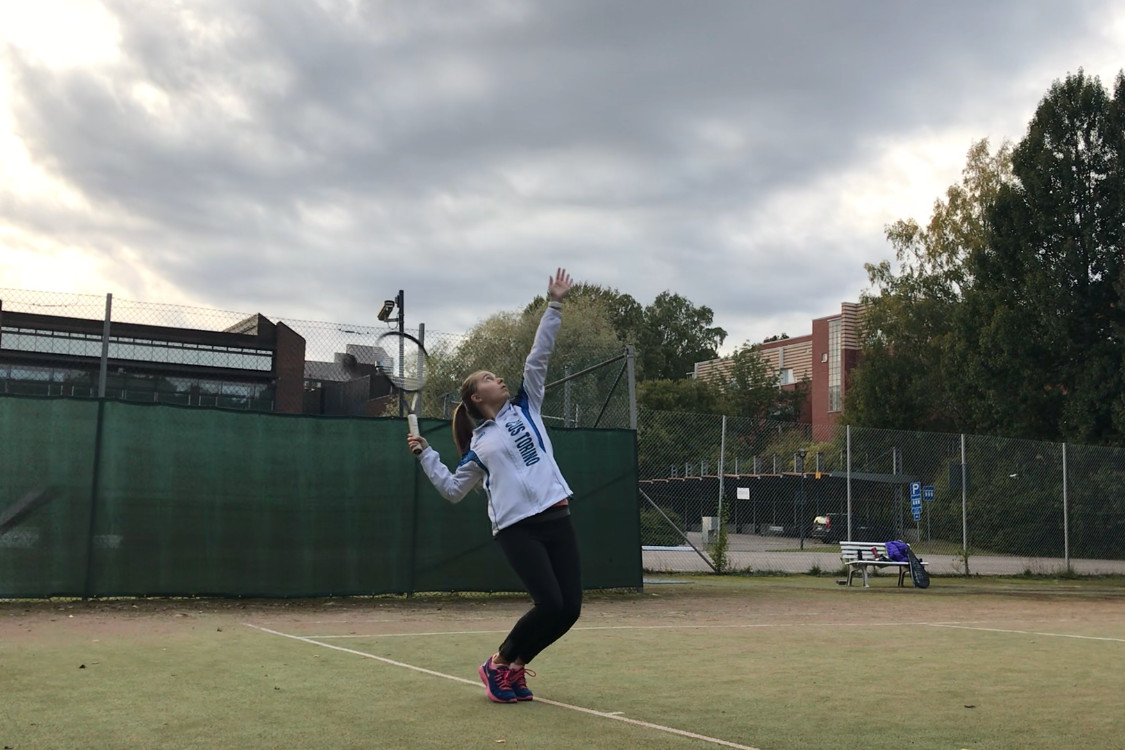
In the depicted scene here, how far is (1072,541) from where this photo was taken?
22.1 meters

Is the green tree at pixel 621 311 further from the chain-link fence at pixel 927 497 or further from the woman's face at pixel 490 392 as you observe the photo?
the woman's face at pixel 490 392

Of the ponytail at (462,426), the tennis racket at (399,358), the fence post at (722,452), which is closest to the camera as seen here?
the ponytail at (462,426)

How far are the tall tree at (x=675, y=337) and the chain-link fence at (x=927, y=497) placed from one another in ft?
177

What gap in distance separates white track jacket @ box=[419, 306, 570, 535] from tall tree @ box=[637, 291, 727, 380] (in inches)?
2823

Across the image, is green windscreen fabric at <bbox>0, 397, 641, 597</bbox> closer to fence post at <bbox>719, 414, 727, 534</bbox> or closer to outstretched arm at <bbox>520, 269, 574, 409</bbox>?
fence post at <bbox>719, 414, 727, 534</bbox>

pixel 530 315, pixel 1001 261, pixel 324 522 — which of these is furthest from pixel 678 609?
pixel 530 315

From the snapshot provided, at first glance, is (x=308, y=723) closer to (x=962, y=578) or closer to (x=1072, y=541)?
(x=962, y=578)

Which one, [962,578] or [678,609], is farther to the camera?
[962,578]

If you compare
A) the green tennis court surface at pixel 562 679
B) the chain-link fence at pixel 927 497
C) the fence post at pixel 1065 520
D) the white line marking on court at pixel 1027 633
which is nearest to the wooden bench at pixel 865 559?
the chain-link fence at pixel 927 497

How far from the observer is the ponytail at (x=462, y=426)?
5.47 m

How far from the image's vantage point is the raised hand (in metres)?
5.57

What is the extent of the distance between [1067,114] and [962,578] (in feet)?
51.4

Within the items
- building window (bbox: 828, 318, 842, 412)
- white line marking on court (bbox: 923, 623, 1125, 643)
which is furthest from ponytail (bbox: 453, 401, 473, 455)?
building window (bbox: 828, 318, 842, 412)

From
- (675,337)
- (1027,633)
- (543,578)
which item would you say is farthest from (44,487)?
(675,337)
